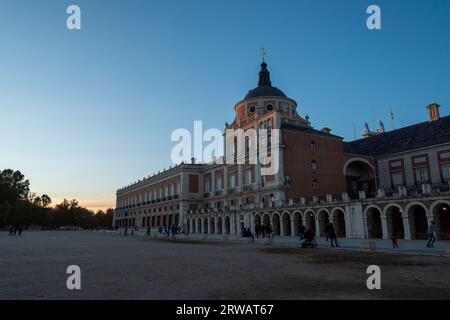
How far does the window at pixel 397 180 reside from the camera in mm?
44438

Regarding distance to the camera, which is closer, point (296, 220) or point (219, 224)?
point (296, 220)

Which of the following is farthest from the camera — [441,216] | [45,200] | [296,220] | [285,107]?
[45,200]

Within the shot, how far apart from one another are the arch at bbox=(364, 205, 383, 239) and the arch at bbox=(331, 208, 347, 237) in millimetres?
2519

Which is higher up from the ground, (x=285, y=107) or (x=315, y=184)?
(x=285, y=107)

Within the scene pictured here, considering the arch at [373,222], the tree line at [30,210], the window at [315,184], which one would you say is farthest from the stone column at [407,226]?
the tree line at [30,210]

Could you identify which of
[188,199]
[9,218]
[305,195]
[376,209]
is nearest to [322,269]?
[376,209]

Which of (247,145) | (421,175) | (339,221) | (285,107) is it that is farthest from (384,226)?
(285,107)

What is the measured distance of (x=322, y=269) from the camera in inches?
446

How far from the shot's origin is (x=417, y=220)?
3070 cm

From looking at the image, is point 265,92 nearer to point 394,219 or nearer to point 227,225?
point 227,225

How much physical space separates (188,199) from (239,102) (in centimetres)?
1924

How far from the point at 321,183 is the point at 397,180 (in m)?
9.60

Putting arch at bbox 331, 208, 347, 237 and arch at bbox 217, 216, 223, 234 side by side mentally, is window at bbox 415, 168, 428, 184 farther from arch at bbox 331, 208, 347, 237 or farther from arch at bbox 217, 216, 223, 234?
arch at bbox 217, 216, 223, 234
